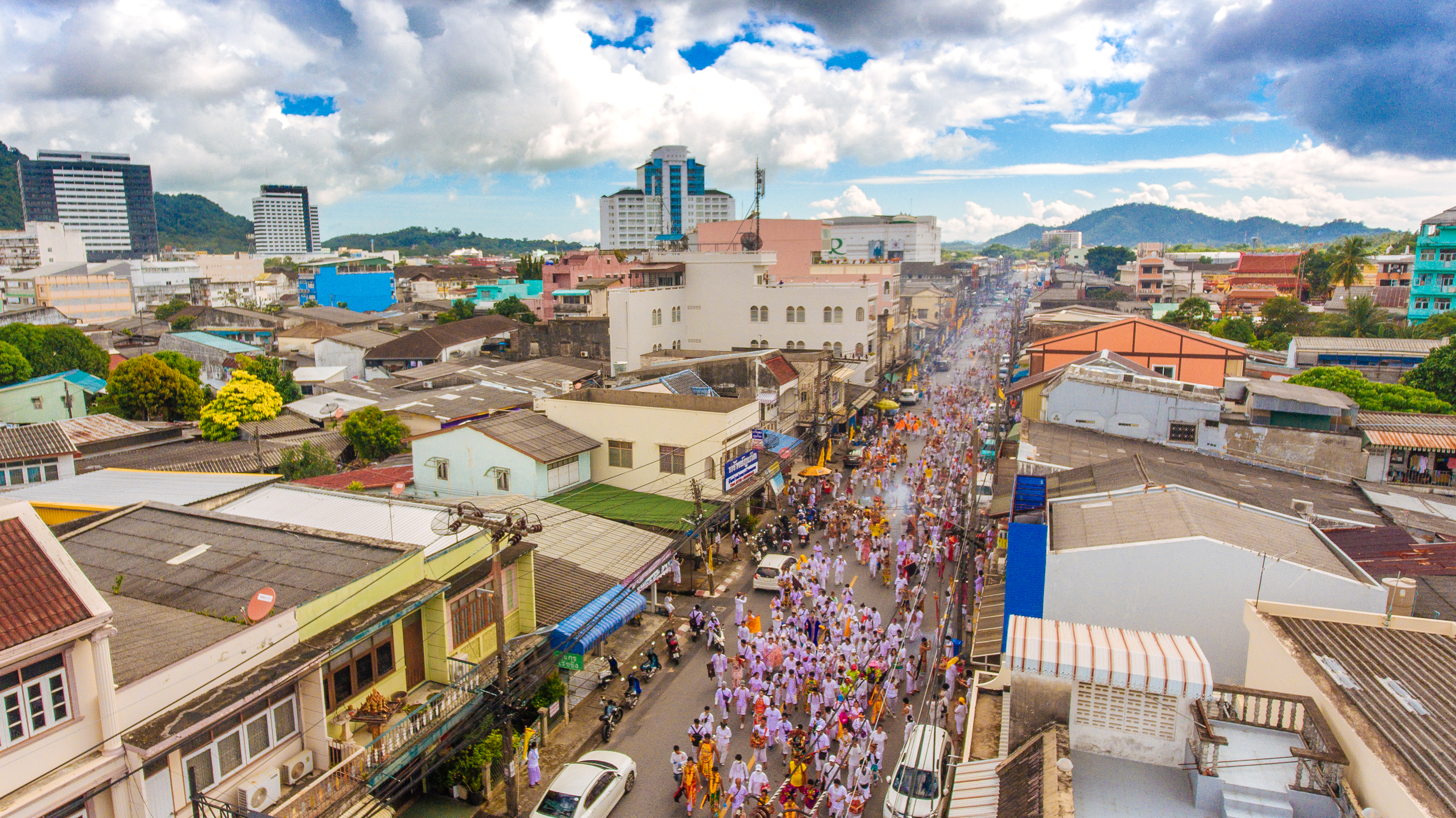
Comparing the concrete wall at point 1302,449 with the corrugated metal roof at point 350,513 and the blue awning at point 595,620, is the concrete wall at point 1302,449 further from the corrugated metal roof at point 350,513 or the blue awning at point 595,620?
the corrugated metal roof at point 350,513

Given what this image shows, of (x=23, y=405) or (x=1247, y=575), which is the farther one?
(x=23, y=405)

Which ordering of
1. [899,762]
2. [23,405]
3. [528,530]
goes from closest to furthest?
[528,530] → [899,762] → [23,405]

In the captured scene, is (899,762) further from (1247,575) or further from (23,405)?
(23,405)

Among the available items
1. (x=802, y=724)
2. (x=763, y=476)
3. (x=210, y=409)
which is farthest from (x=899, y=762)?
(x=210, y=409)

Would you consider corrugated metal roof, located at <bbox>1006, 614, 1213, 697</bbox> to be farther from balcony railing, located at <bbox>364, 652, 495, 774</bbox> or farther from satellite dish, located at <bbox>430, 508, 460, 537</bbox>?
satellite dish, located at <bbox>430, 508, 460, 537</bbox>

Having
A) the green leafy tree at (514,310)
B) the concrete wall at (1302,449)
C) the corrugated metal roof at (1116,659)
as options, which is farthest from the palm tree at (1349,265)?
the corrugated metal roof at (1116,659)

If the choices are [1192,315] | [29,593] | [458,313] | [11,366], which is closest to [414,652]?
[29,593]

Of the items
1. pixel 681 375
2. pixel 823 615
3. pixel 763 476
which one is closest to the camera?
pixel 823 615
